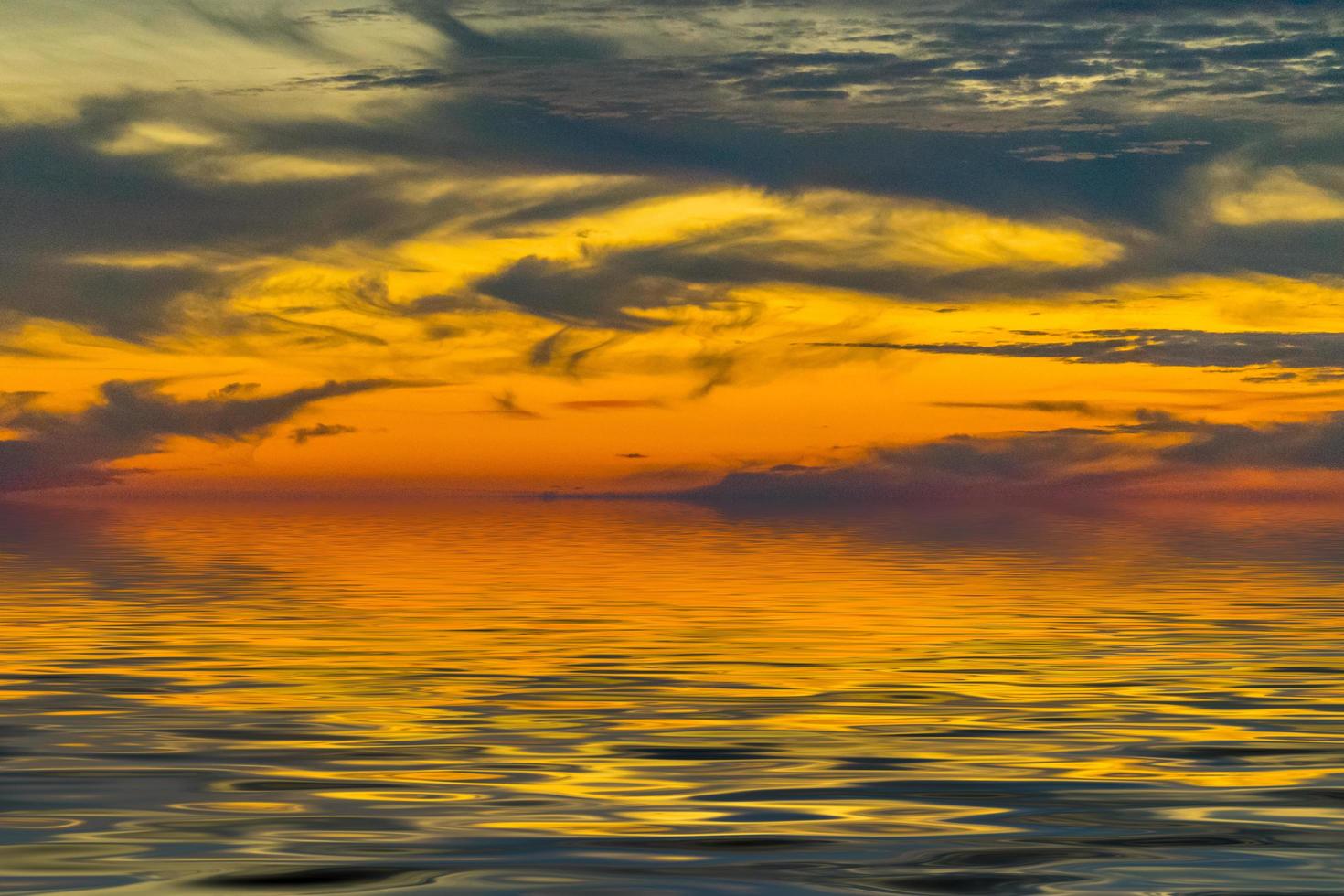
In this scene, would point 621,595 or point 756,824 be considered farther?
point 621,595

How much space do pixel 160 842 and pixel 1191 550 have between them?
66700 millimetres

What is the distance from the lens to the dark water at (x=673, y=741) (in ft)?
48.3

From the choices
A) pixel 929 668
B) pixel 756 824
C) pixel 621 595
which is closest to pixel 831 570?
pixel 621 595

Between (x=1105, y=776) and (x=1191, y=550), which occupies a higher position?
(x=1105, y=776)

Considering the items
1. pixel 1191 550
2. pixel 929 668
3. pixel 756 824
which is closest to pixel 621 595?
pixel 929 668

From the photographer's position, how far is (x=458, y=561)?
66.6 metres

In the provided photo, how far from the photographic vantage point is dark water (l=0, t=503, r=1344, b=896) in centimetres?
1473

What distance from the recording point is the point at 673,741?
21453 millimetres

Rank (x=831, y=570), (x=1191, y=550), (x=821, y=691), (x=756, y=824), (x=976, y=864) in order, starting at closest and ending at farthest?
(x=976, y=864), (x=756, y=824), (x=821, y=691), (x=831, y=570), (x=1191, y=550)

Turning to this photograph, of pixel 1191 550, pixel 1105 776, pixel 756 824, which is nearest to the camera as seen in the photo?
pixel 756 824

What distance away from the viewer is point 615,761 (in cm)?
1986

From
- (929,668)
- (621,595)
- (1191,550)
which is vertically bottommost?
(1191,550)

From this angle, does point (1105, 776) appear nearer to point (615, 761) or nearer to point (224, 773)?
point (615, 761)

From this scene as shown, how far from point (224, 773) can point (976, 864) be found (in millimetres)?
8181
